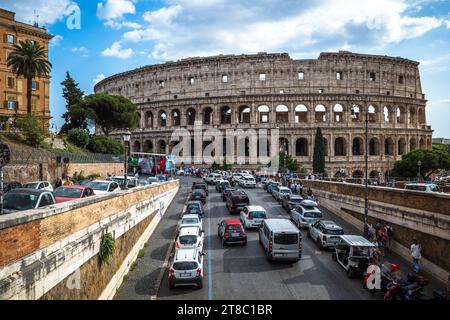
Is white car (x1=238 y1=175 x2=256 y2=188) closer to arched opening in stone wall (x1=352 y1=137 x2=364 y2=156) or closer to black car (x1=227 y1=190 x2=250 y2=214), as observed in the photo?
black car (x1=227 y1=190 x2=250 y2=214)

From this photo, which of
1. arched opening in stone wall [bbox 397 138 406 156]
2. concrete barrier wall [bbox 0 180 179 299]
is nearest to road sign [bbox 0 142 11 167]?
concrete barrier wall [bbox 0 180 179 299]

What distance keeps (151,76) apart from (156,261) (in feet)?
230

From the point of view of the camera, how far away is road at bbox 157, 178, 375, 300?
50.2ft

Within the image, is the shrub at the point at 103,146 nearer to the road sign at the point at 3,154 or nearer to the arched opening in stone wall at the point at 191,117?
the arched opening in stone wall at the point at 191,117

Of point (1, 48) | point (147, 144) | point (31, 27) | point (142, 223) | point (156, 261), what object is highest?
point (31, 27)

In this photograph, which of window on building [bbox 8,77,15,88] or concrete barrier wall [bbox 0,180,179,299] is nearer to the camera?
concrete barrier wall [bbox 0,180,179,299]

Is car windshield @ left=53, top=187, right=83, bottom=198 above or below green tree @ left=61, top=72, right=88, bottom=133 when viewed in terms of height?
below

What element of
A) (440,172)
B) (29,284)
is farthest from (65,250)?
(440,172)

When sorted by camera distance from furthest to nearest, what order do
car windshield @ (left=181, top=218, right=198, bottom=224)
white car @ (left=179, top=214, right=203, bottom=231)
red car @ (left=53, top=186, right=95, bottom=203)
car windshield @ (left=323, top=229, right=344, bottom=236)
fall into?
1. car windshield @ (left=181, top=218, right=198, bottom=224)
2. white car @ (left=179, top=214, right=203, bottom=231)
3. car windshield @ (left=323, top=229, right=344, bottom=236)
4. red car @ (left=53, top=186, right=95, bottom=203)

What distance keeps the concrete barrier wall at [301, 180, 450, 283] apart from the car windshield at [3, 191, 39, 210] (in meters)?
16.8

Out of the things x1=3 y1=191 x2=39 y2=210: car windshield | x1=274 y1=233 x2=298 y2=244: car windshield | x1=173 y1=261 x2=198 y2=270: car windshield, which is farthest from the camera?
x1=274 y1=233 x2=298 y2=244: car windshield

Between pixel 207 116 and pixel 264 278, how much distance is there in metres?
68.0

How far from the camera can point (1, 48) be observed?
165 feet
